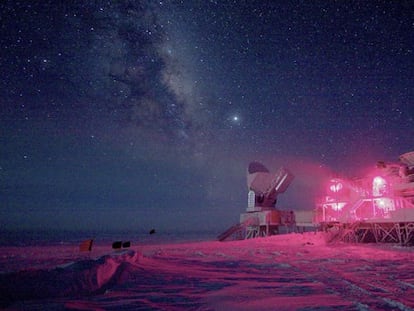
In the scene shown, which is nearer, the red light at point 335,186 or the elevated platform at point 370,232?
the elevated platform at point 370,232

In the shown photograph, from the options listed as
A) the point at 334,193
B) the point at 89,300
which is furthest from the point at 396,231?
the point at 89,300

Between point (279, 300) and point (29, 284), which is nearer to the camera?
point (279, 300)

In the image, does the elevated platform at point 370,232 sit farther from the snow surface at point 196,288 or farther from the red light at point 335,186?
the snow surface at point 196,288

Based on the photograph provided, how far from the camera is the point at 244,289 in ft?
29.8

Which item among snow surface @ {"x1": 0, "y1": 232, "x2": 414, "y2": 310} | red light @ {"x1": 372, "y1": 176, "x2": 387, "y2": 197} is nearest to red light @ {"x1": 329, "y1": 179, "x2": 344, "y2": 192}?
red light @ {"x1": 372, "y1": 176, "x2": 387, "y2": 197}

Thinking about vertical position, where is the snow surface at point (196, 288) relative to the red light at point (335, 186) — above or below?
below

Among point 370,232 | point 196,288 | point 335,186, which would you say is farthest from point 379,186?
point 196,288

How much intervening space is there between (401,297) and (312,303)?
2.85 m

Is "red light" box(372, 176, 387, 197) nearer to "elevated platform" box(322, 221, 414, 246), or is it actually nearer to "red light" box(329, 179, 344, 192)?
"red light" box(329, 179, 344, 192)

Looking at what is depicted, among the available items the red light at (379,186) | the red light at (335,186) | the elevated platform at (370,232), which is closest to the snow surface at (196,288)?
the elevated platform at (370,232)

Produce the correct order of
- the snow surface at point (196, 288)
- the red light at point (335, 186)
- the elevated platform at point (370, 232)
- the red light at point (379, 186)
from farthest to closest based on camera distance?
the red light at point (335, 186), the red light at point (379, 186), the elevated platform at point (370, 232), the snow surface at point (196, 288)

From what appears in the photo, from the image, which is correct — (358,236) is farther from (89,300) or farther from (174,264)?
(89,300)

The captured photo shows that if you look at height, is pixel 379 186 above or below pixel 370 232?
above

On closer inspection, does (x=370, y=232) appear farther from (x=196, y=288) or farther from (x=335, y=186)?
(x=196, y=288)
